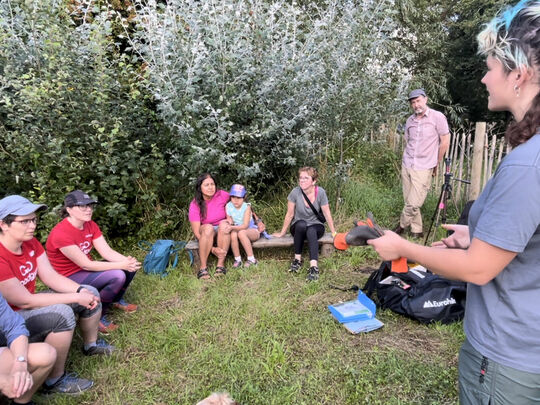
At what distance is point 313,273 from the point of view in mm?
4109

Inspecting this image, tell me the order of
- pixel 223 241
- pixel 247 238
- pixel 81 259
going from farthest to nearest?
1. pixel 247 238
2. pixel 223 241
3. pixel 81 259

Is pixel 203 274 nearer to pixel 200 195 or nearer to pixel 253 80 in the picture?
pixel 200 195

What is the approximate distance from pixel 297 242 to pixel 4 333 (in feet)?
9.94

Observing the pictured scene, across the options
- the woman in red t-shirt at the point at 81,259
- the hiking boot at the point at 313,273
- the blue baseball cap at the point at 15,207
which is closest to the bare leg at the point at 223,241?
the hiking boot at the point at 313,273

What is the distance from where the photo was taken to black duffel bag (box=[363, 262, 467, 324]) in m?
3.20

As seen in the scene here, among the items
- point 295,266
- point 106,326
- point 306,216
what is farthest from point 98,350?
point 306,216

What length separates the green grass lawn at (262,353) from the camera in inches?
98.0

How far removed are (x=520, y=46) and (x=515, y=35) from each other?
4 cm

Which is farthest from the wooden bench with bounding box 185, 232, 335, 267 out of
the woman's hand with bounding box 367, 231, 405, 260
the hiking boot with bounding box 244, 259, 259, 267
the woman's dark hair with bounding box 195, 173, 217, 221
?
the woman's hand with bounding box 367, 231, 405, 260

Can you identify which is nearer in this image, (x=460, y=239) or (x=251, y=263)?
(x=460, y=239)

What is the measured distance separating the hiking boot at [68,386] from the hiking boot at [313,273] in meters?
2.32

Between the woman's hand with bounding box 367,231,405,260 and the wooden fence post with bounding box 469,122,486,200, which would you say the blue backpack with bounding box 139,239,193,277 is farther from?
the wooden fence post with bounding box 469,122,486,200

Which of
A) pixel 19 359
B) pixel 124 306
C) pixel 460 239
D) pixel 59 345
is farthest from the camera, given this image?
pixel 124 306

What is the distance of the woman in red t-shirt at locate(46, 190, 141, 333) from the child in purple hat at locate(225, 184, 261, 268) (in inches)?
53.5
